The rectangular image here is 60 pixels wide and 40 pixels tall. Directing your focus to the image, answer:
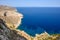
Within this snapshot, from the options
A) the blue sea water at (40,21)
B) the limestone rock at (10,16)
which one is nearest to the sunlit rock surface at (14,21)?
the limestone rock at (10,16)

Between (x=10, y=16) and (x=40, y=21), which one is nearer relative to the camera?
(x=10, y=16)

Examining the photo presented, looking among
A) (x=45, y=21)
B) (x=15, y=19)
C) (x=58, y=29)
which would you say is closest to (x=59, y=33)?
(x=58, y=29)

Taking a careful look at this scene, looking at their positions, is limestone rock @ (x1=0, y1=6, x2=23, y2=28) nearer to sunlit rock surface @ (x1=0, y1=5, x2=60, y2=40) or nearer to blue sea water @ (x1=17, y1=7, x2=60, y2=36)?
sunlit rock surface @ (x1=0, y1=5, x2=60, y2=40)

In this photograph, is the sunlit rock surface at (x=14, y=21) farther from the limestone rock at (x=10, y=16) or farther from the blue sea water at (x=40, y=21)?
the blue sea water at (x=40, y=21)

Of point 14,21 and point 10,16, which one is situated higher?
point 10,16

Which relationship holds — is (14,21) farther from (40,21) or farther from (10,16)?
(40,21)

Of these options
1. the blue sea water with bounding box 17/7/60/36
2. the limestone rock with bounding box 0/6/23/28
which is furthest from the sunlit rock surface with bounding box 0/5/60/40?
the blue sea water with bounding box 17/7/60/36

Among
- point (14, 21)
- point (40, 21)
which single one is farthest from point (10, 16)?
point (40, 21)

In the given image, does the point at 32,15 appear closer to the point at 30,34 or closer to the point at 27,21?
the point at 27,21
